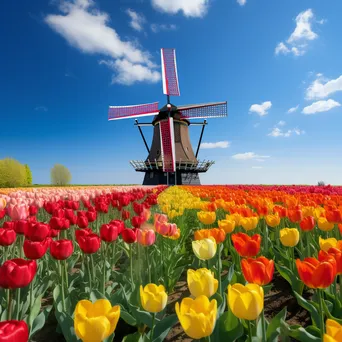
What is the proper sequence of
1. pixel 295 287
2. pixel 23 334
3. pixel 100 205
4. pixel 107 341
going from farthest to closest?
pixel 100 205 → pixel 295 287 → pixel 107 341 → pixel 23 334

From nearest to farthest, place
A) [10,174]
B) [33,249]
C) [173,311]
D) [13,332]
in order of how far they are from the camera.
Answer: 1. [13,332]
2. [33,249]
3. [173,311]
4. [10,174]

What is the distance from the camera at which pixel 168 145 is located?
2814cm

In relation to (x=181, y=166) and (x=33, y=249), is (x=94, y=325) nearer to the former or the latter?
(x=33, y=249)

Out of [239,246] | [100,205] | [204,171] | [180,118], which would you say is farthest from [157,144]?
[239,246]

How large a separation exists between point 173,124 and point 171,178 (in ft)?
19.2

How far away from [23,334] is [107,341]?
0.74m

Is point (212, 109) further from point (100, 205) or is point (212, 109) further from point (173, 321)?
point (173, 321)

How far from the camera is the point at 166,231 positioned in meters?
2.56

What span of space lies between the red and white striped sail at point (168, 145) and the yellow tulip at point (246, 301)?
2620 cm

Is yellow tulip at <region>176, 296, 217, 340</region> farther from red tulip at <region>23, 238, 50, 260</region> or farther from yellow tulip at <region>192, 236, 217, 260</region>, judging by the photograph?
red tulip at <region>23, 238, 50, 260</region>

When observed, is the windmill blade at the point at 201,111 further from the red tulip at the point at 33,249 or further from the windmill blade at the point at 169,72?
the red tulip at the point at 33,249

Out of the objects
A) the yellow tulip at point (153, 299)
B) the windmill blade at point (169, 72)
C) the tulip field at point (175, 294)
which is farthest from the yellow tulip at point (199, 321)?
the windmill blade at point (169, 72)

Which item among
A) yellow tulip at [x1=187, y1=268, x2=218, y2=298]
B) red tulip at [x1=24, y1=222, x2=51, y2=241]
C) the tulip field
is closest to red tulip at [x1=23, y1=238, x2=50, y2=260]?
the tulip field

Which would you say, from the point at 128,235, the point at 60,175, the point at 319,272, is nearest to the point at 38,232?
the point at 128,235
